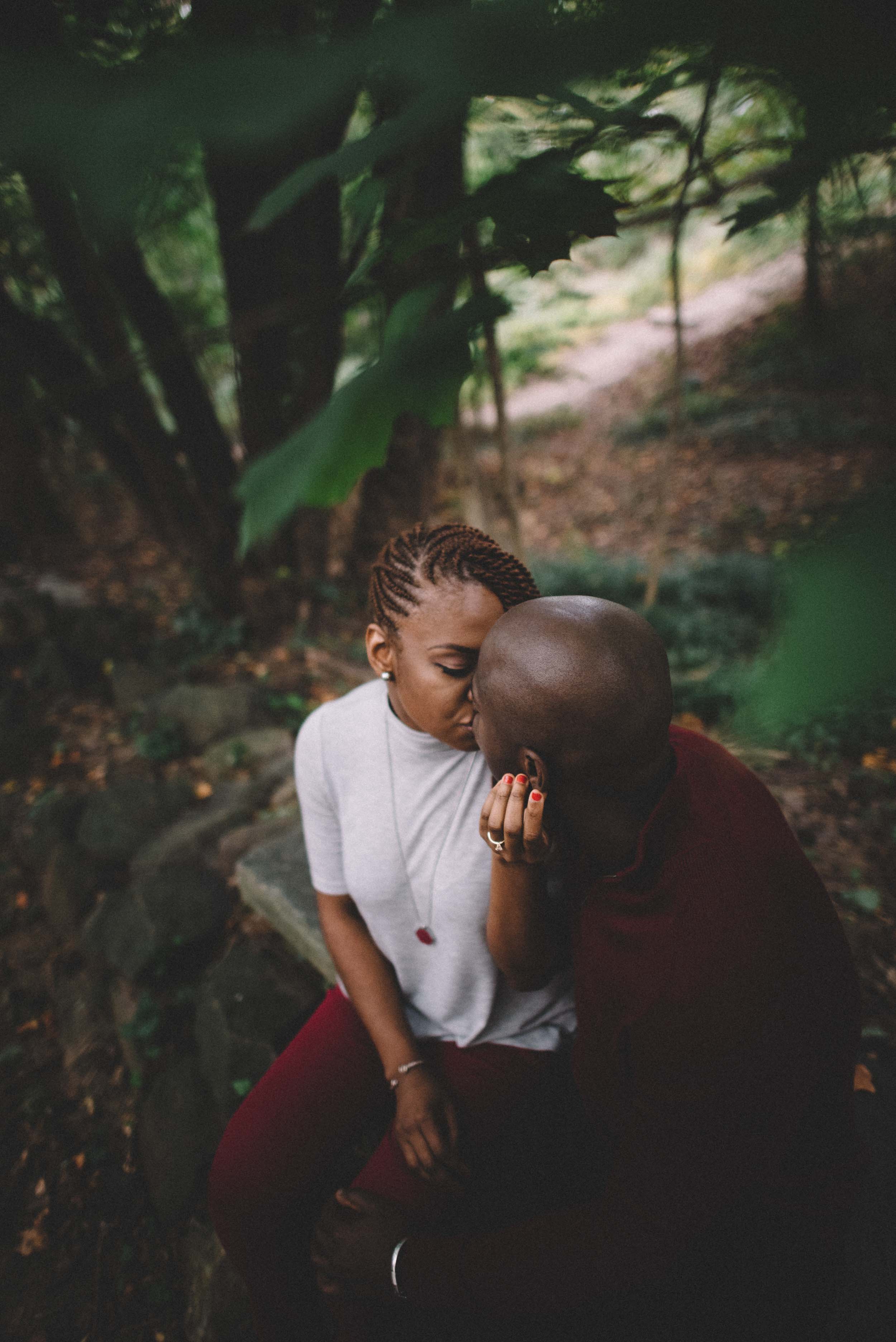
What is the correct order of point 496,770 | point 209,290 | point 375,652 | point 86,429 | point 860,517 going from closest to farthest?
point 860,517
point 496,770
point 375,652
point 86,429
point 209,290

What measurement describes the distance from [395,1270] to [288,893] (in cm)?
138

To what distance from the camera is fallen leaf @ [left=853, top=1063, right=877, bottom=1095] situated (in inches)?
62.4

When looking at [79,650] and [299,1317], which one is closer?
[299,1317]

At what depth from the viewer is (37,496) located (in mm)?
6895

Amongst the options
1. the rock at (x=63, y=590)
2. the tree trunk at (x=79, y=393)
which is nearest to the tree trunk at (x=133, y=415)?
the tree trunk at (x=79, y=393)

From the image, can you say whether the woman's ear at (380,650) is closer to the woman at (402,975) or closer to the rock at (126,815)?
the woman at (402,975)

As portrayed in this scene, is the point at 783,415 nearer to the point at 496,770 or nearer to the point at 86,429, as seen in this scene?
the point at 86,429

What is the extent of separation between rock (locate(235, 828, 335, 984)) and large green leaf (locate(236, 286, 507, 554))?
1889 millimetres

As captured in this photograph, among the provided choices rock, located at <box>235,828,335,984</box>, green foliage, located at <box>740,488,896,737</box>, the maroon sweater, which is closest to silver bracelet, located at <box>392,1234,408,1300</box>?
the maroon sweater

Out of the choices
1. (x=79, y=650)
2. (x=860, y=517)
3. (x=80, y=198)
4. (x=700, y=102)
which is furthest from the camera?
(x=79, y=650)

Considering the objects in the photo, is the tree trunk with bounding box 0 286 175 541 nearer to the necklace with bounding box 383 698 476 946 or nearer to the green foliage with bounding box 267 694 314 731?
the green foliage with bounding box 267 694 314 731

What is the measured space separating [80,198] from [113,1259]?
323 cm

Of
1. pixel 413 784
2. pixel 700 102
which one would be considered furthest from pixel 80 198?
pixel 700 102

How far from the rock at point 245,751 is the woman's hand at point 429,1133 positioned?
265 centimetres
